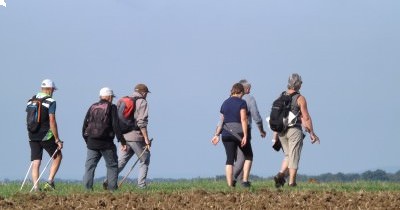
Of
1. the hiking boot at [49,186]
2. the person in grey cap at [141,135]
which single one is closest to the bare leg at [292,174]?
the person in grey cap at [141,135]

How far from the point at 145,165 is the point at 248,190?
132 inches

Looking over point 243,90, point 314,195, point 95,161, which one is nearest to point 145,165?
point 95,161

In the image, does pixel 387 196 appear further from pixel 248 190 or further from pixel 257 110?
pixel 257 110

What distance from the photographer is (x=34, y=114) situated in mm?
19016

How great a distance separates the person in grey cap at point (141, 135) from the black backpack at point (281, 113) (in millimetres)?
2410

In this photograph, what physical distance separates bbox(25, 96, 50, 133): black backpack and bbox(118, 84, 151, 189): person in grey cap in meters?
1.74

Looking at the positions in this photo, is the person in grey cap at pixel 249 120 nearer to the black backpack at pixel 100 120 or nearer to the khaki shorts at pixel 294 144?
the khaki shorts at pixel 294 144

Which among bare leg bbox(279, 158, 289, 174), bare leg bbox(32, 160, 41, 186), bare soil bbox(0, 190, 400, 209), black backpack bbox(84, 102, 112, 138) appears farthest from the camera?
bare leg bbox(279, 158, 289, 174)

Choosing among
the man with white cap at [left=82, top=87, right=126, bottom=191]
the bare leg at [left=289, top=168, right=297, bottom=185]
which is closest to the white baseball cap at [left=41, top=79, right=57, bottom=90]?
the man with white cap at [left=82, top=87, right=126, bottom=191]

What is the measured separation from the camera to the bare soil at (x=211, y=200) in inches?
575

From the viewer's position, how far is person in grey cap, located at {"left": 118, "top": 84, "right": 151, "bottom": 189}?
1938 centimetres

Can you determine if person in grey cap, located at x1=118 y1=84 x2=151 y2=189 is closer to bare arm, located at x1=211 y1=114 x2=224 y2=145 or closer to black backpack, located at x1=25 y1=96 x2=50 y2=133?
bare arm, located at x1=211 y1=114 x2=224 y2=145

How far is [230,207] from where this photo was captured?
1430cm

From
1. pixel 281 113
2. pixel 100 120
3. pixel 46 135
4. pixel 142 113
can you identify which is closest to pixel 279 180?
pixel 281 113
